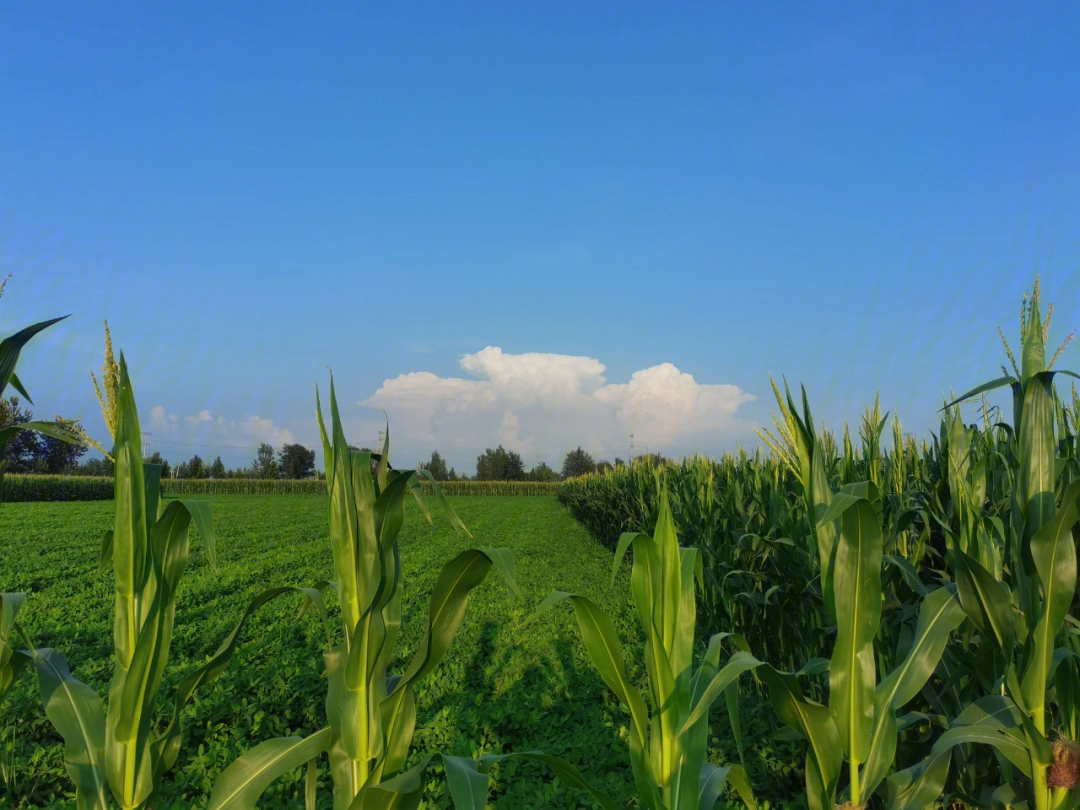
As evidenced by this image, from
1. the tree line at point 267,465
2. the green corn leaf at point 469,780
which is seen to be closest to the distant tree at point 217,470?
the tree line at point 267,465

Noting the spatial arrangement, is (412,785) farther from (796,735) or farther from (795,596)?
(795,596)

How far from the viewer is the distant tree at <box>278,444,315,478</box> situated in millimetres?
79438

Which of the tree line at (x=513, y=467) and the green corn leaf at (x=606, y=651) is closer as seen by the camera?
the green corn leaf at (x=606, y=651)

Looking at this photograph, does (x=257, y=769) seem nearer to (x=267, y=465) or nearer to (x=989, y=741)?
(x=989, y=741)

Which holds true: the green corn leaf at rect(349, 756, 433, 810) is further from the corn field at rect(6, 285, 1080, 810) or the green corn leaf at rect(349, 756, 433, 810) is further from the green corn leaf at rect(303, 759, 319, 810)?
the green corn leaf at rect(303, 759, 319, 810)

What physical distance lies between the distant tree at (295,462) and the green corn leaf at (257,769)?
80450mm

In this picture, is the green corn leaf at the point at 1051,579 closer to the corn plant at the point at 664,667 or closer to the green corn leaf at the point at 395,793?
the corn plant at the point at 664,667

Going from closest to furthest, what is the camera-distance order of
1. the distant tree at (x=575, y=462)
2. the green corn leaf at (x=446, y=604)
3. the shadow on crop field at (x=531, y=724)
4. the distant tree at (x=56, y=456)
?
1. the green corn leaf at (x=446, y=604)
2. the shadow on crop field at (x=531, y=724)
3. the distant tree at (x=56, y=456)
4. the distant tree at (x=575, y=462)

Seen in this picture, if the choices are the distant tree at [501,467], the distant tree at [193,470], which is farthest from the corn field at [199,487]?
the distant tree at [501,467]

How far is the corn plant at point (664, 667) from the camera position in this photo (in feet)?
6.17

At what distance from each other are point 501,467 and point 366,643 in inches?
3840

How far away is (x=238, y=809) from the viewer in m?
1.90

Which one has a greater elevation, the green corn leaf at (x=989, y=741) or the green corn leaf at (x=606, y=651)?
the green corn leaf at (x=606, y=651)

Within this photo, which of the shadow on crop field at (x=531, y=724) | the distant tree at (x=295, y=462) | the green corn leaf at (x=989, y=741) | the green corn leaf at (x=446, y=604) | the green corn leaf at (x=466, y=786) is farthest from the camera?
the distant tree at (x=295, y=462)
